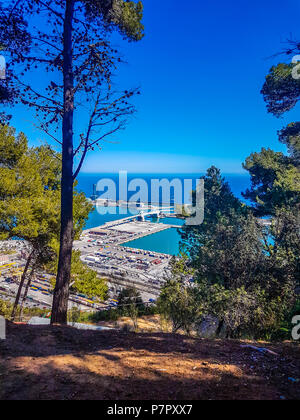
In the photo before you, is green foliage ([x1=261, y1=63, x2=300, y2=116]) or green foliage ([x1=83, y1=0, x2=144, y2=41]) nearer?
green foliage ([x1=83, y1=0, x2=144, y2=41])

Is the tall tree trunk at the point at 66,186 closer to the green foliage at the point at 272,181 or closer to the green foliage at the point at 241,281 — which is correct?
the green foliage at the point at 241,281

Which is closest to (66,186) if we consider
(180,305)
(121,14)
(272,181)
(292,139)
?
(121,14)

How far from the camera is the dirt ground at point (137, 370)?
5.31 feet

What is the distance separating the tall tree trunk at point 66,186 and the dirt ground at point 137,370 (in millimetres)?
835

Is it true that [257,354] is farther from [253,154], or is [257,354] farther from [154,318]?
[253,154]

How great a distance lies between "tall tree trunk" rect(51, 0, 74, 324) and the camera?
377 centimetres

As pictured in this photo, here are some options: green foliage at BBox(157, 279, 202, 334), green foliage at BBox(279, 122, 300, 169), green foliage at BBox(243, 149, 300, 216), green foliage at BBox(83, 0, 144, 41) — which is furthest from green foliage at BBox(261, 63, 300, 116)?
green foliage at BBox(157, 279, 202, 334)

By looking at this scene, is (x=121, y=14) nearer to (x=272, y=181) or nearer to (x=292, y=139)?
(x=292, y=139)

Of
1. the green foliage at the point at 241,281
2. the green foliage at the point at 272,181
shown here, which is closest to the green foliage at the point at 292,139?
the green foliage at the point at 272,181

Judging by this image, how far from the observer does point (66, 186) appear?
12.6 ft

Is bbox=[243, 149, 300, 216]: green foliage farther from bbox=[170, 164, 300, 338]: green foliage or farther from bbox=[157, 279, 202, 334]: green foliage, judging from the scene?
bbox=[157, 279, 202, 334]: green foliage

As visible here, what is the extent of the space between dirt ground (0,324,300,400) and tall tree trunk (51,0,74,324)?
83cm
